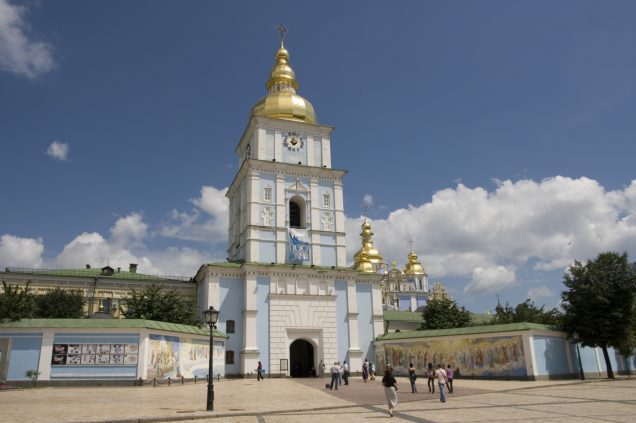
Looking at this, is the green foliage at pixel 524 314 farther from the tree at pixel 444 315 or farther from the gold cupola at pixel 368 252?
the gold cupola at pixel 368 252

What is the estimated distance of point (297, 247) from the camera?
4122 centimetres

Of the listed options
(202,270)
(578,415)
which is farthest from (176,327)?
(578,415)

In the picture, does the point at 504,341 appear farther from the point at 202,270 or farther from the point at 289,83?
the point at 289,83

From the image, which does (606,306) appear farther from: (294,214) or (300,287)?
(294,214)

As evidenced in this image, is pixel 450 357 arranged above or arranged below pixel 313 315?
below

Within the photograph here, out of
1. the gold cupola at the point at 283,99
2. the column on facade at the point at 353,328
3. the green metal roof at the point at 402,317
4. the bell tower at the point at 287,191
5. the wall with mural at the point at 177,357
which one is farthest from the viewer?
the green metal roof at the point at 402,317

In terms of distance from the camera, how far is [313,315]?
129 ft

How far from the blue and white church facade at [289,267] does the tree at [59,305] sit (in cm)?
924

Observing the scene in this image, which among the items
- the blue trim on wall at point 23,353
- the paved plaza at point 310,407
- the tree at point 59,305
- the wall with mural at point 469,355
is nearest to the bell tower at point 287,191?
the wall with mural at point 469,355

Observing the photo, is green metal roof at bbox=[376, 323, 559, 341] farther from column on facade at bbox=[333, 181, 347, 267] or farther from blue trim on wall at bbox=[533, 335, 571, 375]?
column on facade at bbox=[333, 181, 347, 267]

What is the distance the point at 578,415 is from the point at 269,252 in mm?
29739

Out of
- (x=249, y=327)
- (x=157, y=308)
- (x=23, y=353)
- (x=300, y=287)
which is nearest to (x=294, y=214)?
(x=300, y=287)

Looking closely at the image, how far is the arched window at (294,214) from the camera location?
144ft

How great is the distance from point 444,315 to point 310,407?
36.1 meters
